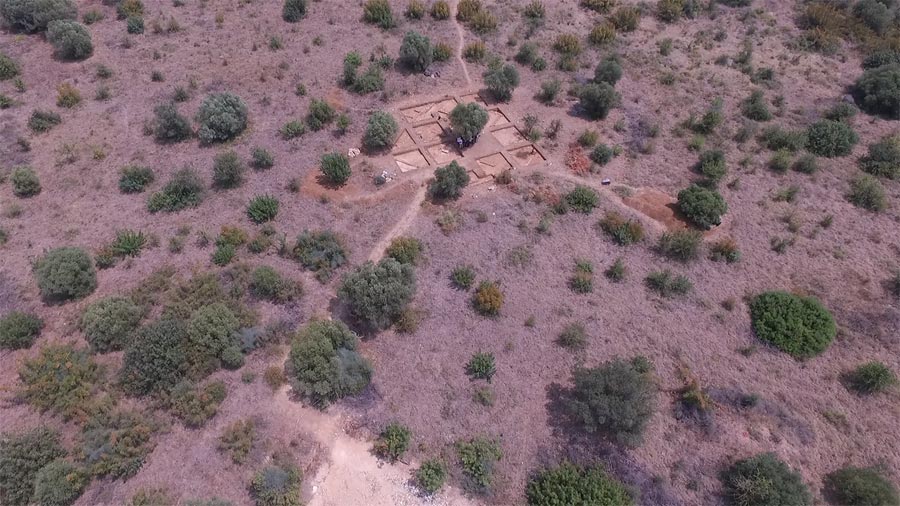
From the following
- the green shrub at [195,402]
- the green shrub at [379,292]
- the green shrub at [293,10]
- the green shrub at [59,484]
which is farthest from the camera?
the green shrub at [293,10]

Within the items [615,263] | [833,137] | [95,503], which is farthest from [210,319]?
[833,137]

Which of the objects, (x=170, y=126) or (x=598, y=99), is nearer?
(x=170, y=126)

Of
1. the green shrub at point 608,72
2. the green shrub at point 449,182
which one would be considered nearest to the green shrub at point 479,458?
the green shrub at point 449,182

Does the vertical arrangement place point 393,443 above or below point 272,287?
below

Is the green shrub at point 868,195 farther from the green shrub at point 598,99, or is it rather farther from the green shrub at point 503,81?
the green shrub at point 503,81

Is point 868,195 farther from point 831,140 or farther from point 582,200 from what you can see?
point 582,200

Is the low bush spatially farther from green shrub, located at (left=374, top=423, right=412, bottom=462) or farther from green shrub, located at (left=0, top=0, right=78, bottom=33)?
green shrub, located at (left=0, top=0, right=78, bottom=33)

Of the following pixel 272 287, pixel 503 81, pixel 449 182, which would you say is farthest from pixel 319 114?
pixel 272 287
